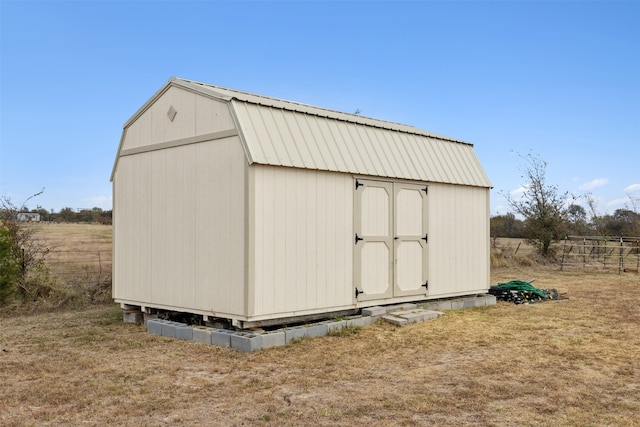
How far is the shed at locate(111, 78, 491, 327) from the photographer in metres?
7.62

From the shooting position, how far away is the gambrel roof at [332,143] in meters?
7.71

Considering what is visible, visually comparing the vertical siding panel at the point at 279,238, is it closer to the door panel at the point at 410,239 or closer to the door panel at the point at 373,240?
the door panel at the point at 373,240

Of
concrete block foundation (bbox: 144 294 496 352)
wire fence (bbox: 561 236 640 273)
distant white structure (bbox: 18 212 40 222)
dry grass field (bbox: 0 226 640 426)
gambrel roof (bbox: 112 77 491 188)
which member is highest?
gambrel roof (bbox: 112 77 491 188)

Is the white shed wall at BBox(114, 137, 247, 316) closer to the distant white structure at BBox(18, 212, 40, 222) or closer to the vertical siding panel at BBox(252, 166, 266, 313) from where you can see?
the vertical siding panel at BBox(252, 166, 266, 313)

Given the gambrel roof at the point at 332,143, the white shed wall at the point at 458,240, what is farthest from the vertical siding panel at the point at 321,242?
the white shed wall at the point at 458,240

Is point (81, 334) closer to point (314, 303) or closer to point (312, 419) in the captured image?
point (314, 303)

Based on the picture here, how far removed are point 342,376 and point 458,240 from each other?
5637mm

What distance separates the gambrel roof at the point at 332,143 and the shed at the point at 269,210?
22 mm

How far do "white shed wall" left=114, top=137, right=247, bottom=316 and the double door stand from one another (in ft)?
6.83

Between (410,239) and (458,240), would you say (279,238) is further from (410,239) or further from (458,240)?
(458,240)

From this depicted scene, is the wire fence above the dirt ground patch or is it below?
above

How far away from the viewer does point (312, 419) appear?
4.58 m

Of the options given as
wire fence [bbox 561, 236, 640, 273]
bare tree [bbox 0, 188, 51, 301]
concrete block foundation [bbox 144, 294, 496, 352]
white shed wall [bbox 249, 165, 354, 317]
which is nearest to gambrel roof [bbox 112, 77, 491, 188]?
white shed wall [bbox 249, 165, 354, 317]

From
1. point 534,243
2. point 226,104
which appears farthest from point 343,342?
point 534,243
